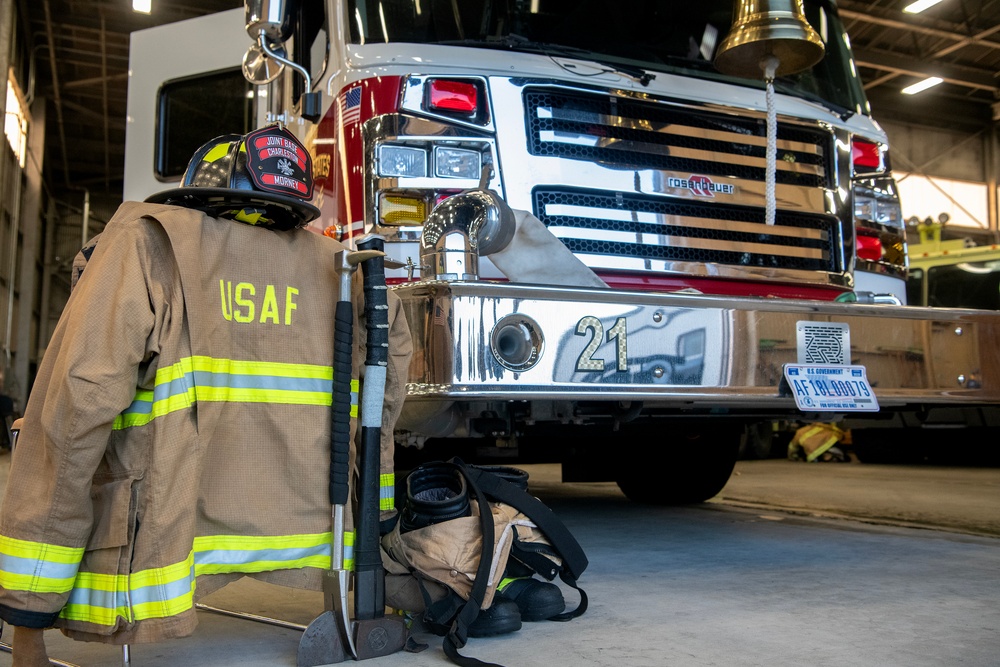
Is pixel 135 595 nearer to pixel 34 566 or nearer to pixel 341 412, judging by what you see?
pixel 34 566

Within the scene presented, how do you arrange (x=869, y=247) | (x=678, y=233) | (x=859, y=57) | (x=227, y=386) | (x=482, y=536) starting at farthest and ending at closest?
(x=859, y=57)
(x=869, y=247)
(x=678, y=233)
(x=482, y=536)
(x=227, y=386)

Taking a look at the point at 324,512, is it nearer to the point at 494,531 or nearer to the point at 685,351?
the point at 494,531

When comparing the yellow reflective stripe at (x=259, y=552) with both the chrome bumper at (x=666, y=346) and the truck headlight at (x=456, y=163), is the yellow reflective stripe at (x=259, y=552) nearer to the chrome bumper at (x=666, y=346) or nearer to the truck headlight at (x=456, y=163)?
the chrome bumper at (x=666, y=346)

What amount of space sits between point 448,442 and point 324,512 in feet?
6.70

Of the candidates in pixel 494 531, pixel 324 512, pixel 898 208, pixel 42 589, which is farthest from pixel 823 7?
pixel 42 589

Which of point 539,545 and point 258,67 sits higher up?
point 258,67

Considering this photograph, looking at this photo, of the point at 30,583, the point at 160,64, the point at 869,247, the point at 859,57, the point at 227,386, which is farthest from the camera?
the point at 859,57

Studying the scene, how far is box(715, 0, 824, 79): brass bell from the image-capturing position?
3119 millimetres

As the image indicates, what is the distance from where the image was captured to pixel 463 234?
2656mm

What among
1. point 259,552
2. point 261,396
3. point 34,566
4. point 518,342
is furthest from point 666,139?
point 34,566

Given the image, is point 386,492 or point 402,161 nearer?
point 386,492

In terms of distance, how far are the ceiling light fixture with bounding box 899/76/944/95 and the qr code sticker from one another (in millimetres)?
17973

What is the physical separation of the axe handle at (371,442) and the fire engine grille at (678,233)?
1.11 m

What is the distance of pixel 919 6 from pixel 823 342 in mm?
14621
